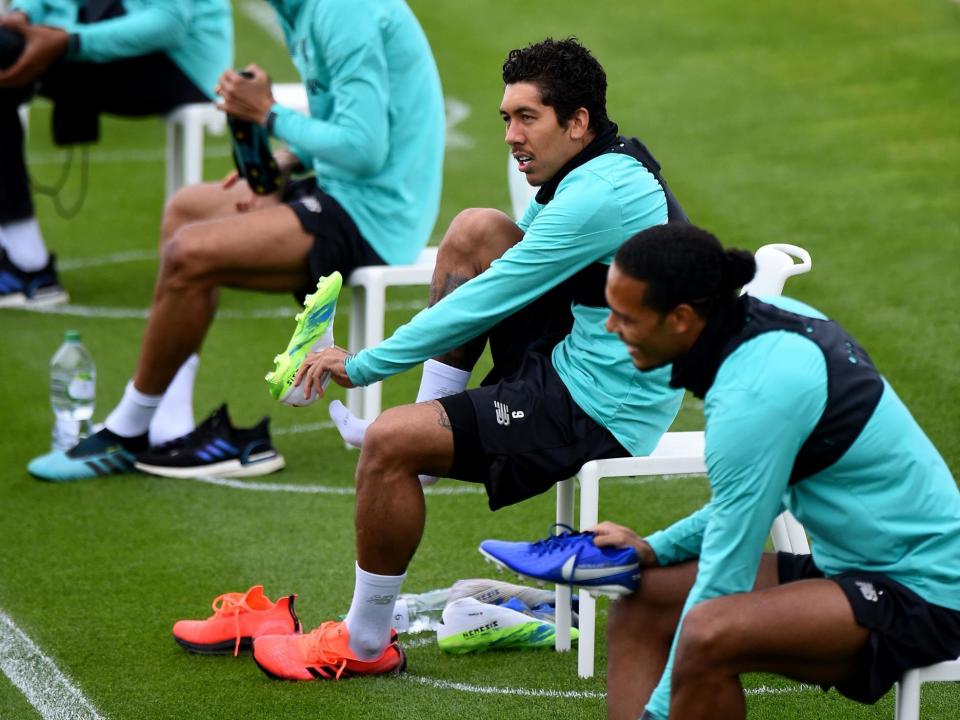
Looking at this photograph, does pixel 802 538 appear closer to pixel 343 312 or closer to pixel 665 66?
pixel 343 312

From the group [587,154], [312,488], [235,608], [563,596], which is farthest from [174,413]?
[587,154]

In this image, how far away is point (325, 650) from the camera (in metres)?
4.48

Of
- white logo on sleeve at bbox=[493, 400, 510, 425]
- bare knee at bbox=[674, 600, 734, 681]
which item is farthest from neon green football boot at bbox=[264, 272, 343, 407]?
bare knee at bbox=[674, 600, 734, 681]

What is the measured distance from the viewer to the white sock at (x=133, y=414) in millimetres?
6102

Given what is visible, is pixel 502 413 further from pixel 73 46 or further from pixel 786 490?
pixel 73 46

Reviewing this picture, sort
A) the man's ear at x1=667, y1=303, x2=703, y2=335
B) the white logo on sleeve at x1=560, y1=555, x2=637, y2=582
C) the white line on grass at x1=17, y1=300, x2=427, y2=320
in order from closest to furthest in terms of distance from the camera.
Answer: the man's ear at x1=667, y1=303, x2=703, y2=335 → the white logo on sleeve at x1=560, y1=555, x2=637, y2=582 → the white line on grass at x1=17, y1=300, x2=427, y2=320

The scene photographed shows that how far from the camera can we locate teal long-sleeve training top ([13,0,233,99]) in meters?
7.82

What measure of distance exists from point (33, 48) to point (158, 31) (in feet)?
1.93

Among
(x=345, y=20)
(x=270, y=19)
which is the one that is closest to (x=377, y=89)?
(x=345, y=20)

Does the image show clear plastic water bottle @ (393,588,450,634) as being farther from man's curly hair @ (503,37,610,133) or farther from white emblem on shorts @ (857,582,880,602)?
white emblem on shorts @ (857,582,880,602)

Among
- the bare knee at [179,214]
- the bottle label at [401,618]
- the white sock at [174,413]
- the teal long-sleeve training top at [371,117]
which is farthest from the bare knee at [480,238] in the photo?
the bare knee at [179,214]

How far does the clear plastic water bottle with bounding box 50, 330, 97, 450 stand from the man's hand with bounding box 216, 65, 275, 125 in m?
1.11

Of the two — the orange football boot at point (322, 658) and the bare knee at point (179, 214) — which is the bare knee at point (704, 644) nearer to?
the orange football boot at point (322, 658)

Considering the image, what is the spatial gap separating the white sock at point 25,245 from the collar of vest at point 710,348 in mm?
5513
